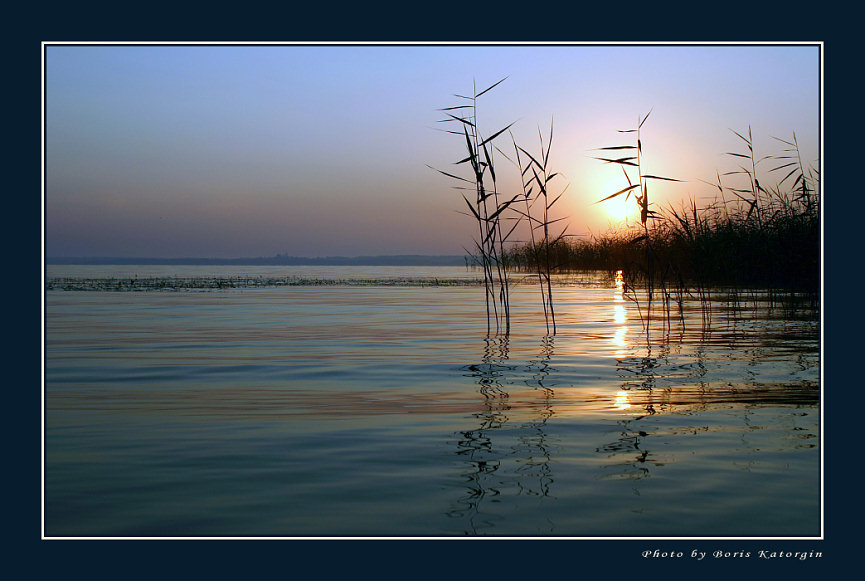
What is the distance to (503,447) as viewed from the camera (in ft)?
11.5

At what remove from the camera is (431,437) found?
375 centimetres

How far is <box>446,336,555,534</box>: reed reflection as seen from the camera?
110 inches

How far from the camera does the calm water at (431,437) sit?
8.88ft

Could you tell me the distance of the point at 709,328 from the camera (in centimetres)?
922

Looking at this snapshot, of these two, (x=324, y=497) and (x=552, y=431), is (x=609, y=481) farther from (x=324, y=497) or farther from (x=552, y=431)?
(x=324, y=497)

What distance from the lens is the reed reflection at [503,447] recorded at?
2.79 metres

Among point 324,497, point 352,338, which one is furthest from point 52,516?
point 352,338

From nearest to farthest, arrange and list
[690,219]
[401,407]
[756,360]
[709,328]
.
Answer: [401,407] < [756,360] < [709,328] < [690,219]

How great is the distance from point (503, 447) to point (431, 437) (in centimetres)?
41

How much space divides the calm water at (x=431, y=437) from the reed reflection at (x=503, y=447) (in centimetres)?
1

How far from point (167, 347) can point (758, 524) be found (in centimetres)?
601

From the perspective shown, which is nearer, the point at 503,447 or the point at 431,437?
the point at 503,447

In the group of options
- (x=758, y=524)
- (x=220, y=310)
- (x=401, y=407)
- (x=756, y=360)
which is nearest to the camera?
(x=758, y=524)

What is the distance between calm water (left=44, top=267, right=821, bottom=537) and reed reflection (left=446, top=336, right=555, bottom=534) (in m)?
0.01
